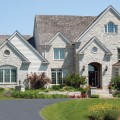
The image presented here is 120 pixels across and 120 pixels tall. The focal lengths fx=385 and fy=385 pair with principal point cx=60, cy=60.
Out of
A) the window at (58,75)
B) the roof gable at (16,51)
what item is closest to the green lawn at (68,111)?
the roof gable at (16,51)

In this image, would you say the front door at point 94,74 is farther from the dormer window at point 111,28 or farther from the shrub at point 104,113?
the shrub at point 104,113

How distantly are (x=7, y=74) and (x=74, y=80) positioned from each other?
8.33 meters

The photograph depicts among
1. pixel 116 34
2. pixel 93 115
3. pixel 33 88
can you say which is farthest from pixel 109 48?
pixel 93 115

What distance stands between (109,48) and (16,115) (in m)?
29.8

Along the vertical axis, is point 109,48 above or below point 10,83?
above

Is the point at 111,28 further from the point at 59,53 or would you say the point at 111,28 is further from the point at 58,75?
the point at 58,75

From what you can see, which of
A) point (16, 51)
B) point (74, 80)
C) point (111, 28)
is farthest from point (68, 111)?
point (111, 28)

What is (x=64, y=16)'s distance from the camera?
188 ft

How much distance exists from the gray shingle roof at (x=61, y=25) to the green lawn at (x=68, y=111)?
76.4ft

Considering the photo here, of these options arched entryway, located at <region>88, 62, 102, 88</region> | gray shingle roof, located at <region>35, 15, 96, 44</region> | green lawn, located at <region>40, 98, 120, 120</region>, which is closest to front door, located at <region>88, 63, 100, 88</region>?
arched entryway, located at <region>88, 62, 102, 88</region>

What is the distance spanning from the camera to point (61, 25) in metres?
55.5

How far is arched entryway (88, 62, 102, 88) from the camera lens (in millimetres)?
51941

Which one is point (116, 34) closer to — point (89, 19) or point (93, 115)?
point (89, 19)

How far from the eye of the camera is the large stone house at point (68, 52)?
47906mm
